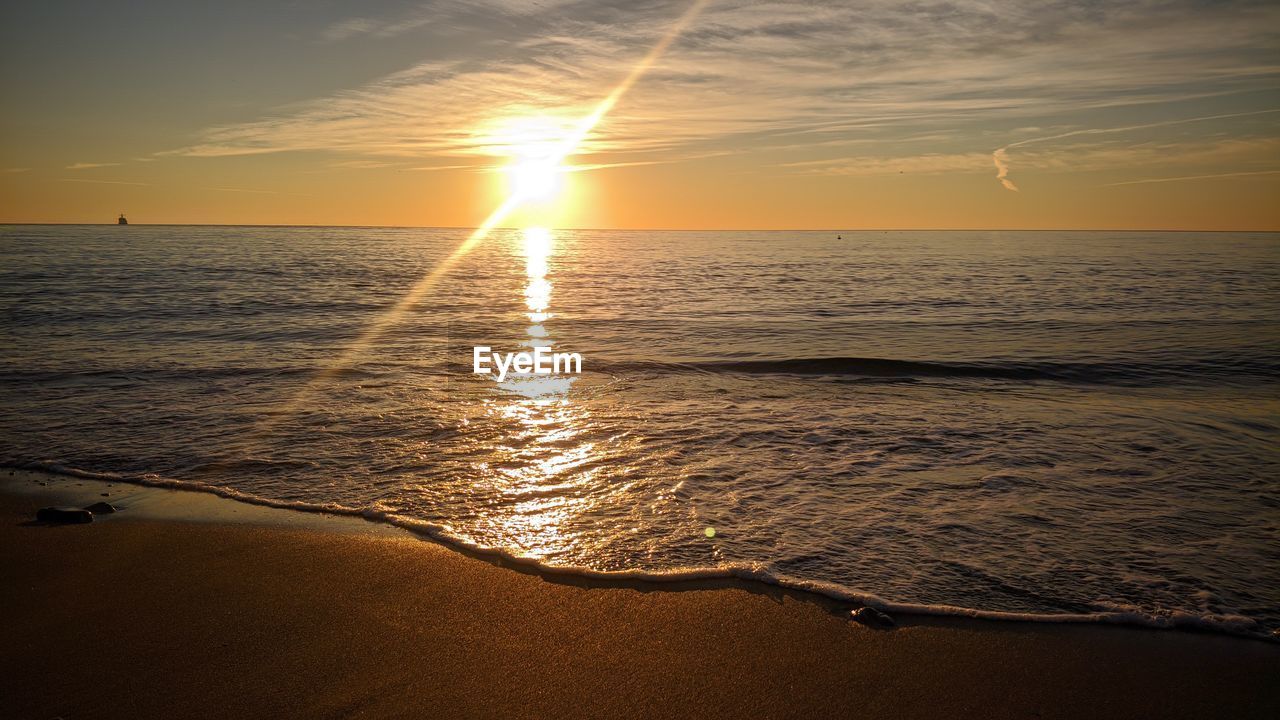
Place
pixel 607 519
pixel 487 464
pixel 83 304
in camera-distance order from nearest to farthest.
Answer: pixel 607 519 → pixel 487 464 → pixel 83 304

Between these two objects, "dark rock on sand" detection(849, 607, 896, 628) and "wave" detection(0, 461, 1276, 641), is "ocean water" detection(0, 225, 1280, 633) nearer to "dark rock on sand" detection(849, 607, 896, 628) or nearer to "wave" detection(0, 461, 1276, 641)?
"wave" detection(0, 461, 1276, 641)

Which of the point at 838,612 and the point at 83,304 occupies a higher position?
the point at 83,304

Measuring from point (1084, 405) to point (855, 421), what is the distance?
4370 millimetres

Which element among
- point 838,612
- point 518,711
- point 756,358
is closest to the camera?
point 518,711

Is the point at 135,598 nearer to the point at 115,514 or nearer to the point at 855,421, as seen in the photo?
the point at 115,514

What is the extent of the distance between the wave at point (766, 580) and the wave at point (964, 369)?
8.49 metres

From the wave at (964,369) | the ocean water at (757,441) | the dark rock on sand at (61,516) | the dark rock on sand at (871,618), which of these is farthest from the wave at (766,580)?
the wave at (964,369)

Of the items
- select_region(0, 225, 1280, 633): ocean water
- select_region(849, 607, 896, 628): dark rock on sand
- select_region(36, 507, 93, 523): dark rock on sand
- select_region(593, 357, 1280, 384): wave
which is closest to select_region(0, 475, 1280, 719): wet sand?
select_region(849, 607, 896, 628): dark rock on sand

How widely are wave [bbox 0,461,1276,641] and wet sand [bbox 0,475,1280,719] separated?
0.10 metres

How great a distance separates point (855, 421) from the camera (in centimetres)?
1052

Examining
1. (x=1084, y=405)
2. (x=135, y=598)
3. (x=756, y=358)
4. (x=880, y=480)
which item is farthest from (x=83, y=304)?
(x=1084, y=405)

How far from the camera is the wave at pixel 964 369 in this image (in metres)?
14.8

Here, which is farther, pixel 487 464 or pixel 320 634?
pixel 487 464

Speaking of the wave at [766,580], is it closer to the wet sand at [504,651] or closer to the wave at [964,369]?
the wet sand at [504,651]
